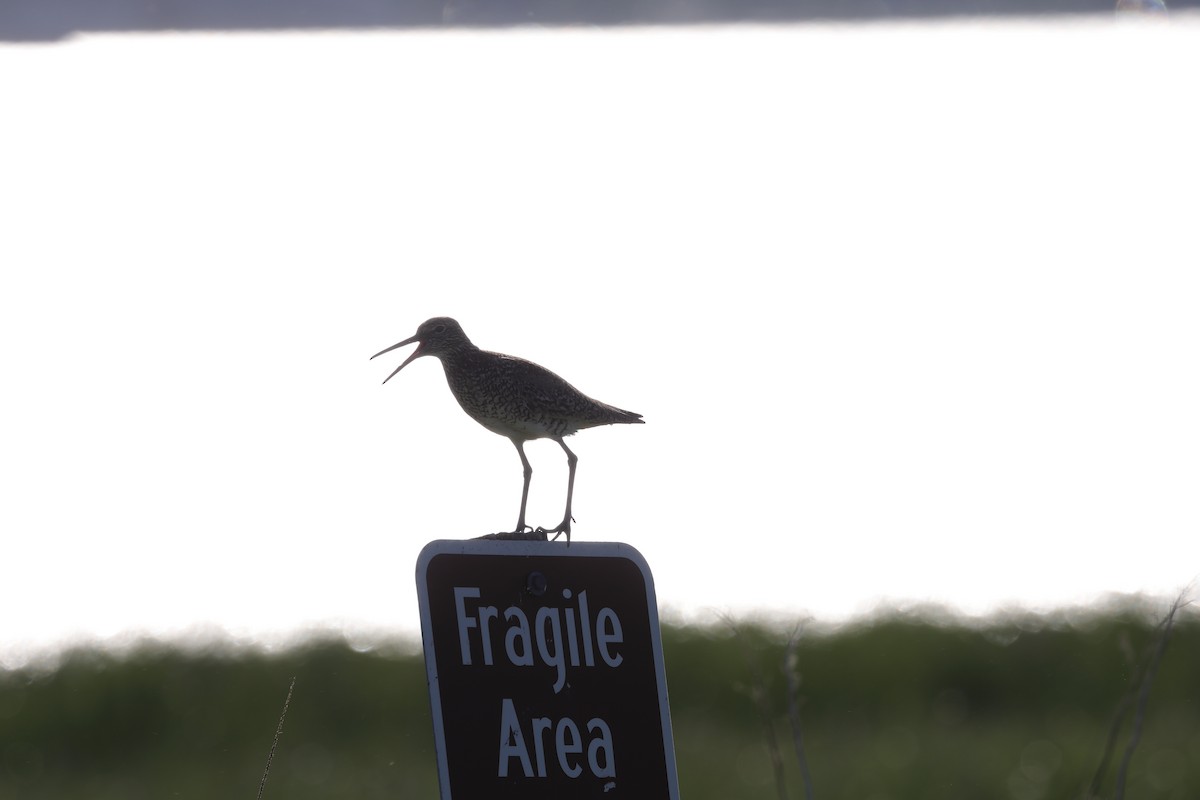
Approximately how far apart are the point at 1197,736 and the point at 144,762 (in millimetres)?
8318

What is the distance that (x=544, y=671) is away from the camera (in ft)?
13.5

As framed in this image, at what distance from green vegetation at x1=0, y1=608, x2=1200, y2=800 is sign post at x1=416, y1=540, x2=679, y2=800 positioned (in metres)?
7.39

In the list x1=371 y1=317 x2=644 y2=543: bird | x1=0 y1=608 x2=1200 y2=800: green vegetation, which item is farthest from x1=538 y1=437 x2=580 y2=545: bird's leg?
x1=0 y1=608 x2=1200 y2=800: green vegetation

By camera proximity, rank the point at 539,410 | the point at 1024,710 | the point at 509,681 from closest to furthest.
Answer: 1. the point at 509,681
2. the point at 539,410
3. the point at 1024,710

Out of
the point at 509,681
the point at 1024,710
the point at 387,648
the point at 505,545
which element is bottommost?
the point at 1024,710

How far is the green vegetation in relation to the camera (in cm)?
1199

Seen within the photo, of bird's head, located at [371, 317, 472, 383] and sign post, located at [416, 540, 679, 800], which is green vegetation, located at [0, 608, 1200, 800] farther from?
sign post, located at [416, 540, 679, 800]

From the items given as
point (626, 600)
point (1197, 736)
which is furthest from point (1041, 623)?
point (626, 600)

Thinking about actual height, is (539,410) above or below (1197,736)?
above

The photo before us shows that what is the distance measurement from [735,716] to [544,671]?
33.5ft

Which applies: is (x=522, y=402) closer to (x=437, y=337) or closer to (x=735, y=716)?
(x=437, y=337)

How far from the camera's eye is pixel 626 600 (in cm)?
429

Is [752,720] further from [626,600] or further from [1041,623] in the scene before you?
[626,600]

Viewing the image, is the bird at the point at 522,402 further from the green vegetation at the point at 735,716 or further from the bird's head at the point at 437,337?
the green vegetation at the point at 735,716
